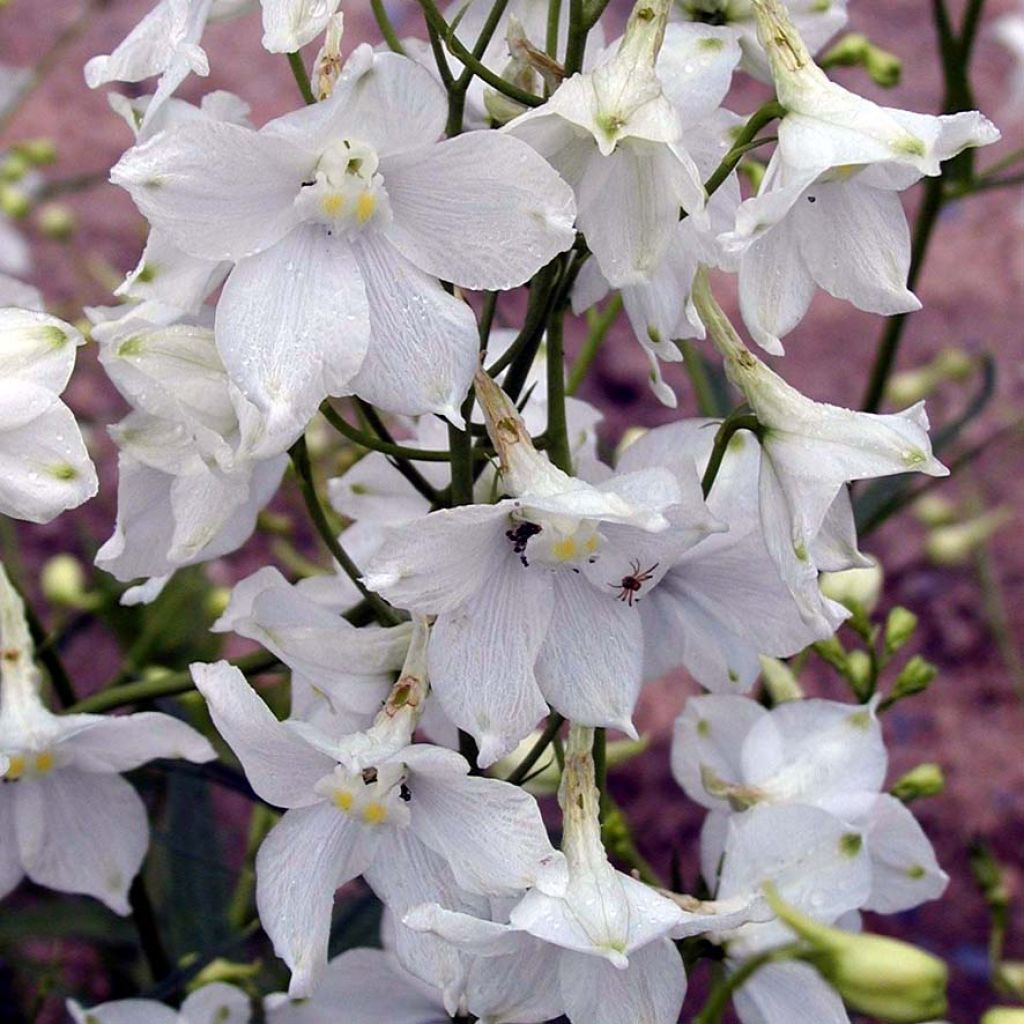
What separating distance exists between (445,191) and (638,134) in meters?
0.10

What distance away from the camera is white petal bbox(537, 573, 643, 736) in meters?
0.82

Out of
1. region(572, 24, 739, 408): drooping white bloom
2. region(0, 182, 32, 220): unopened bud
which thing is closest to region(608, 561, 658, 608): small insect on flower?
region(572, 24, 739, 408): drooping white bloom

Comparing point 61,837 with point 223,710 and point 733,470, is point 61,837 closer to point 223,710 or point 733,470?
point 223,710

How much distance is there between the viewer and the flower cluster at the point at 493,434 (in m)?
0.73

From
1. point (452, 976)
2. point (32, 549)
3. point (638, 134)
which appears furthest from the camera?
point (32, 549)

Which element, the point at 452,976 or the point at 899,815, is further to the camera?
the point at 899,815

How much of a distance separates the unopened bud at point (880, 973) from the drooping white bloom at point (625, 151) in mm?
317

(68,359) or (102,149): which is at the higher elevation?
(68,359)

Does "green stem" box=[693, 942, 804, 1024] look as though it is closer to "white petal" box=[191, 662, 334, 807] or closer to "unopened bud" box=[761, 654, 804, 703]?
"white petal" box=[191, 662, 334, 807]

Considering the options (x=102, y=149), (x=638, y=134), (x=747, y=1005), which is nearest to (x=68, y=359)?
(x=638, y=134)

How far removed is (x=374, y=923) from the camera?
4.10 feet

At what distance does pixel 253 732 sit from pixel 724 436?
0.28 meters

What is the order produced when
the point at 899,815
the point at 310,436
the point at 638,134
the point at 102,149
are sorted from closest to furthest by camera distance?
the point at 638,134
the point at 899,815
the point at 310,436
the point at 102,149

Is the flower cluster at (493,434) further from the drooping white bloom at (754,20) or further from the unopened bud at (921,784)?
the unopened bud at (921,784)
